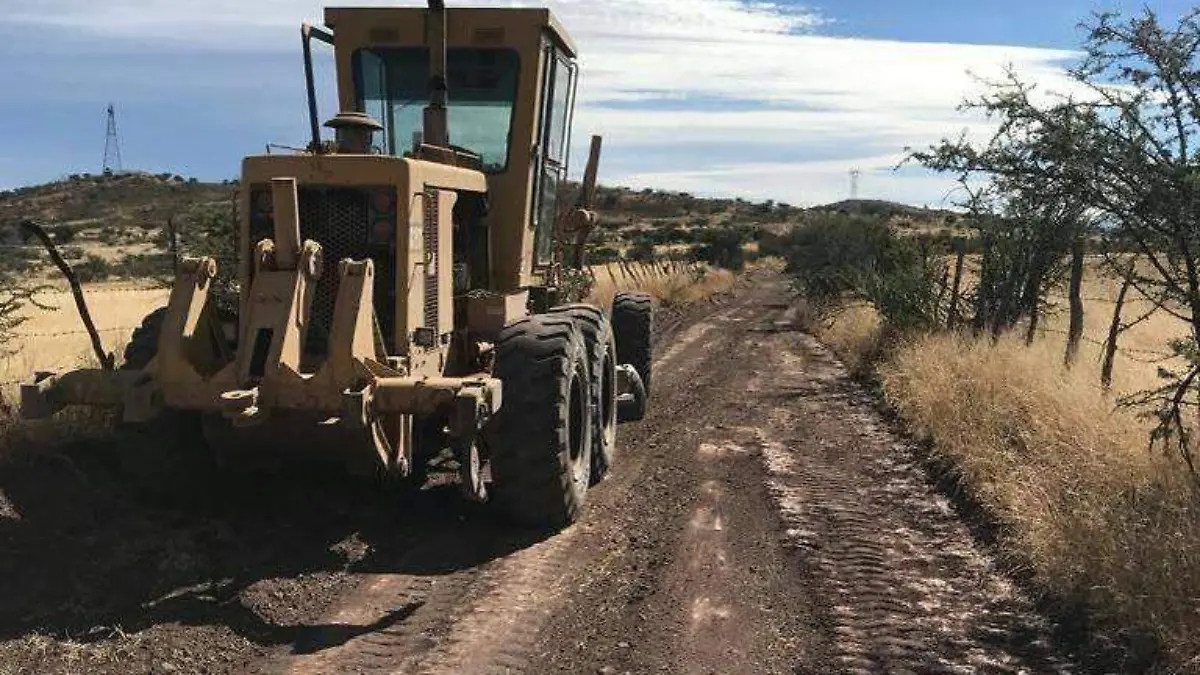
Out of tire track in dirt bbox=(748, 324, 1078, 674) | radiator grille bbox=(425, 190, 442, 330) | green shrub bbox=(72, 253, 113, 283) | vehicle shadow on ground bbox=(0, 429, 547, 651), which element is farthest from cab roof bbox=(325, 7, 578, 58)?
green shrub bbox=(72, 253, 113, 283)

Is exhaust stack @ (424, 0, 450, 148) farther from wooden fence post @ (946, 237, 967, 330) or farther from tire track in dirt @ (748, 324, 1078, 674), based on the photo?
wooden fence post @ (946, 237, 967, 330)

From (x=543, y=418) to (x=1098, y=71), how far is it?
3980 millimetres

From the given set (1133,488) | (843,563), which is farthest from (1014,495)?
(843,563)

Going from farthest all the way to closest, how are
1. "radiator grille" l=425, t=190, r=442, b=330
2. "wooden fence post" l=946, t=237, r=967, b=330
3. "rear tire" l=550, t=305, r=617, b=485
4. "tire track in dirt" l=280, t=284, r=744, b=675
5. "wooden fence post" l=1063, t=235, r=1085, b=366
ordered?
"wooden fence post" l=946, t=237, r=967, b=330 → "wooden fence post" l=1063, t=235, r=1085, b=366 → "rear tire" l=550, t=305, r=617, b=485 → "radiator grille" l=425, t=190, r=442, b=330 → "tire track in dirt" l=280, t=284, r=744, b=675

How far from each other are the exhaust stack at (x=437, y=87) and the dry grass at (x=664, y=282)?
1521 cm

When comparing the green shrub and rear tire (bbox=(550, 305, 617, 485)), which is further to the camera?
the green shrub

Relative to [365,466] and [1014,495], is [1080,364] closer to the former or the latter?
[1014,495]

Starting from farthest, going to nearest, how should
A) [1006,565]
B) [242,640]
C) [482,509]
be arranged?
[482,509] → [1006,565] → [242,640]

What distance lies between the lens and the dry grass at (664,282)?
86.9ft

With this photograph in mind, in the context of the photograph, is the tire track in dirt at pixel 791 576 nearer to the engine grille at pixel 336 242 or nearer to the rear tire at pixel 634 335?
the rear tire at pixel 634 335

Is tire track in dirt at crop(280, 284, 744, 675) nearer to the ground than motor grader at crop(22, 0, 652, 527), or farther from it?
nearer to the ground

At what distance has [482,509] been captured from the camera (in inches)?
262

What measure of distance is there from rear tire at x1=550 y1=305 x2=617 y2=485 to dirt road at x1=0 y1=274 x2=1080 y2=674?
0.28 metres

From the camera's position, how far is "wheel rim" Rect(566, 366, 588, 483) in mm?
6750
